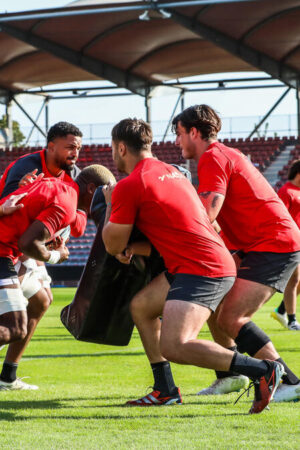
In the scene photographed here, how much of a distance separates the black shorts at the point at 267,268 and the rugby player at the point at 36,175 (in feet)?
4.52

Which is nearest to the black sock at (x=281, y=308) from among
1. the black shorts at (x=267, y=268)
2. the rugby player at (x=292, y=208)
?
the rugby player at (x=292, y=208)

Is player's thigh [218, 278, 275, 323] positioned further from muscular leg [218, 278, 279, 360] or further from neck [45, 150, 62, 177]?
neck [45, 150, 62, 177]

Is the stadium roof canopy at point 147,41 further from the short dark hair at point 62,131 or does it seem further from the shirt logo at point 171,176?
the shirt logo at point 171,176

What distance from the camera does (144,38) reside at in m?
27.8

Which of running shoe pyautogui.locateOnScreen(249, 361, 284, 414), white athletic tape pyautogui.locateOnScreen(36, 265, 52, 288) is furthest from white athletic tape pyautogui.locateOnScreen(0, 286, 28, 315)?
running shoe pyautogui.locateOnScreen(249, 361, 284, 414)

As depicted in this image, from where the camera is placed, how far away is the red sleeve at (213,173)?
5.28 meters

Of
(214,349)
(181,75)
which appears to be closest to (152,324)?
(214,349)

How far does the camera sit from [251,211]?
5.53m

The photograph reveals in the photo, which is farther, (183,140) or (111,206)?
(183,140)

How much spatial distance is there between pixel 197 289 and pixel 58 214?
3.89 ft

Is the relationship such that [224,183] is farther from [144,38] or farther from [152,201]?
[144,38]

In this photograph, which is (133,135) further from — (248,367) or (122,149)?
(248,367)

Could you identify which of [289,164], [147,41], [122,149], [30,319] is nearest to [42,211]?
[122,149]

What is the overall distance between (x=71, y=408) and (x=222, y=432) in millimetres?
1266
